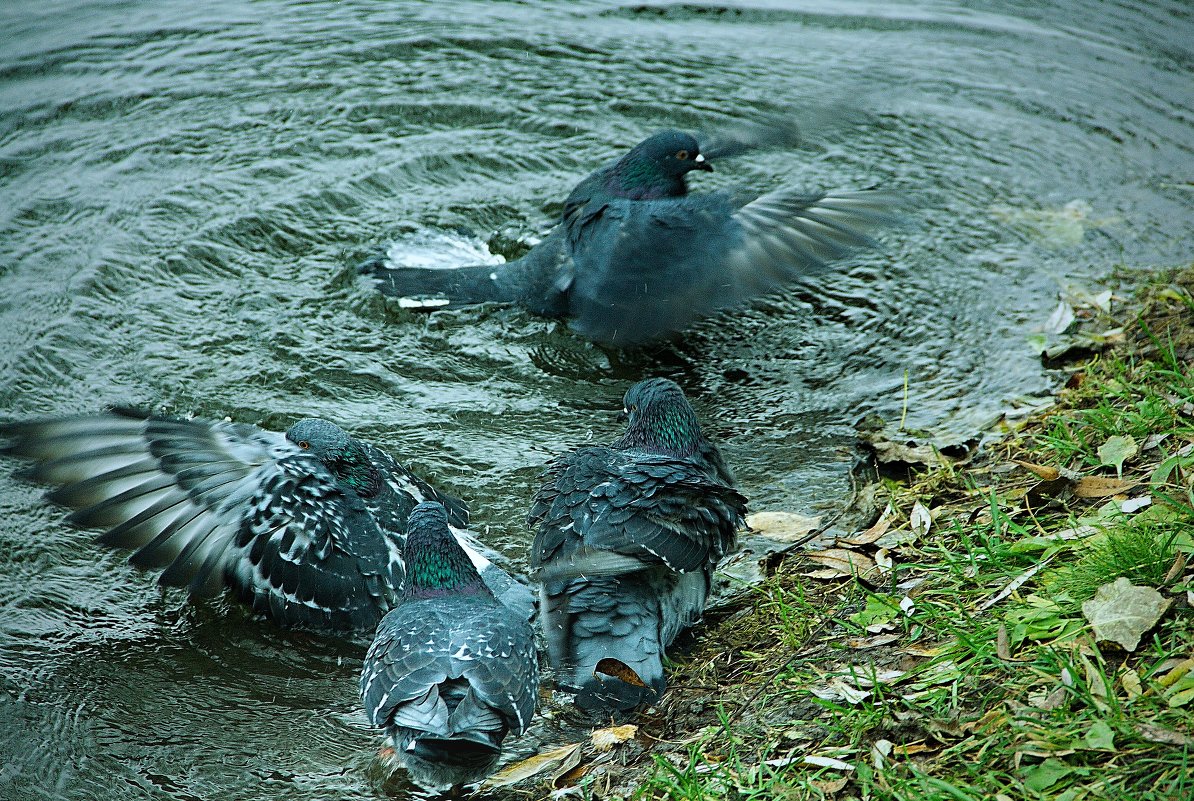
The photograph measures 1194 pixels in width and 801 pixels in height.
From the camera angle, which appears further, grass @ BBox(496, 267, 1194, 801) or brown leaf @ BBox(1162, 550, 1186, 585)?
brown leaf @ BBox(1162, 550, 1186, 585)

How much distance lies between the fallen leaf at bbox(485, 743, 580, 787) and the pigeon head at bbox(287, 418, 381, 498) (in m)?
1.49

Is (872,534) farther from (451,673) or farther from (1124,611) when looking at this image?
(451,673)

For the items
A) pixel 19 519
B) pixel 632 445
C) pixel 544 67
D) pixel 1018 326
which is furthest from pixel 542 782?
pixel 544 67

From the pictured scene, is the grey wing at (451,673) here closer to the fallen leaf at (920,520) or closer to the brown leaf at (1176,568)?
the fallen leaf at (920,520)

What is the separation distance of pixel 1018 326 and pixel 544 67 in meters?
4.55

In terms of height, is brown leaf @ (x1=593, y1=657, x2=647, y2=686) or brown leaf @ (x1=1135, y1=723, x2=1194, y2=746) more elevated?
brown leaf @ (x1=1135, y1=723, x2=1194, y2=746)

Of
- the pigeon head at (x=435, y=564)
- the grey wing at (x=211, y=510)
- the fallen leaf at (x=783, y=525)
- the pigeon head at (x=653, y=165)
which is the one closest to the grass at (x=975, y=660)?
the fallen leaf at (x=783, y=525)

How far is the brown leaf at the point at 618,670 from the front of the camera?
143 inches

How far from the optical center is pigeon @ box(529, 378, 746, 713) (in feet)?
12.1

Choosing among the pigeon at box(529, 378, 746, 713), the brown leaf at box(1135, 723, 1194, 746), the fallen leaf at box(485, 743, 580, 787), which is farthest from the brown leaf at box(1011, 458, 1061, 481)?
the fallen leaf at box(485, 743, 580, 787)

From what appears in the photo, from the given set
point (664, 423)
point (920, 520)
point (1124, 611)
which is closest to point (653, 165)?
point (664, 423)

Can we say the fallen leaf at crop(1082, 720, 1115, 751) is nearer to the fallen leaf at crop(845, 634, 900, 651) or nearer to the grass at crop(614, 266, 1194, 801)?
the grass at crop(614, 266, 1194, 801)

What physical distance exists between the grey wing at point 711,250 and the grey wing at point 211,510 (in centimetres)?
218

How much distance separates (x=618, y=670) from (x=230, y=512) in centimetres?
181
